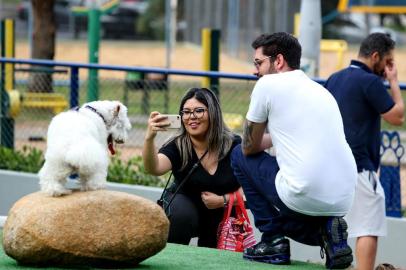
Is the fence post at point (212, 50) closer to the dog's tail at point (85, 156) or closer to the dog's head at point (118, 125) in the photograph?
the dog's head at point (118, 125)

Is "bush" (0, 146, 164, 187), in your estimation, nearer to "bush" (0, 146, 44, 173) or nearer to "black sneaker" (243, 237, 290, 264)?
"bush" (0, 146, 44, 173)

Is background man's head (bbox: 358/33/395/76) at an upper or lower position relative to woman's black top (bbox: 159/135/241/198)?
upper

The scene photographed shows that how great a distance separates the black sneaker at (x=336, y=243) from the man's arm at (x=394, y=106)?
27.5 inches

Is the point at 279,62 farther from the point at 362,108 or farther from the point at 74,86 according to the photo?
the point at 74,86

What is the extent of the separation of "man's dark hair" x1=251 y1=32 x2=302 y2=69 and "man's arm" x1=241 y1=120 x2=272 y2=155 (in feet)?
1.32

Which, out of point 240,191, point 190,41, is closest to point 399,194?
point 240,191

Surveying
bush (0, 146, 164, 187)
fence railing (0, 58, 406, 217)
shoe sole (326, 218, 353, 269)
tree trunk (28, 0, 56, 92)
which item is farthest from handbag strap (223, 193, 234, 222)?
tree trunk (28, 0, 56, 92)

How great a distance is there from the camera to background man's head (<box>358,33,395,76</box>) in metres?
6.57

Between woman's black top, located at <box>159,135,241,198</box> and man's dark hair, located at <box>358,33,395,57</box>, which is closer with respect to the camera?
man's dark hair, located at <box>358,33,395,57</box>

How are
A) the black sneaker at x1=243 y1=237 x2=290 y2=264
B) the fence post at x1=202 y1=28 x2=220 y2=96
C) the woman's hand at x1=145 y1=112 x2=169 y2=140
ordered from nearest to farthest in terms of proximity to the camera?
the black sneaker at x1=243 y1=237 x2=290 y2=264
the woman's hand at x1=145 y1=112 x2=169 y2=140
the fence post at x1=202 y1=28 x2=220 y2=96

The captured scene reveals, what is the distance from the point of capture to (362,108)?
21.2 ft

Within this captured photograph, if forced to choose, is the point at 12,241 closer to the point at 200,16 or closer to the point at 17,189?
the point at 17,189

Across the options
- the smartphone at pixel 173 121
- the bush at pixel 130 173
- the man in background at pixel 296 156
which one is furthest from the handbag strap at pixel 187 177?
the bush at pixel 130 173

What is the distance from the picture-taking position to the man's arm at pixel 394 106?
21.0 ft
